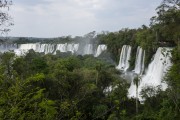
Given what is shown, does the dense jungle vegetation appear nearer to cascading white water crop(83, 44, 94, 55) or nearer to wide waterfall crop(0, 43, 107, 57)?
wide waterfall crop(0, 43, 107, 57)

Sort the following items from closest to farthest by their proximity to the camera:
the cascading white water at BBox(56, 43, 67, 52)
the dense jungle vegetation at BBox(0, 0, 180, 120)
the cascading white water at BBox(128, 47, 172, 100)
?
the dense jungle vegetation at BBox(0, 0, 180, 120) < the cascading white water at BBox(128, 47, 172, 100) < the cascading white water at BBox(56, 43, 67, 52)

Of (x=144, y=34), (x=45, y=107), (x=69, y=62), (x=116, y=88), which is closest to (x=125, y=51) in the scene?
(x=144, y=34)

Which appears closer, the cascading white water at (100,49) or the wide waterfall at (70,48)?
the cascading white water at (100,49)

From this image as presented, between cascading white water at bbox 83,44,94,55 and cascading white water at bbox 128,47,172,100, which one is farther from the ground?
cascading white water at bbox 83,44,94,55

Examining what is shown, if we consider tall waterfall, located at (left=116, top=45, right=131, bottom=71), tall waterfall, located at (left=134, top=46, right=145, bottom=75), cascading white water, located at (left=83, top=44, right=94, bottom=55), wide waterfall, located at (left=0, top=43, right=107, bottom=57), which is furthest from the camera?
cascading white water, located at (left=83, top=44, right=94, bottom=55)

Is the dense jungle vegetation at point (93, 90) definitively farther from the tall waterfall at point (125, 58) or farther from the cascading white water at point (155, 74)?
the tall waterfall at point (125, 58)

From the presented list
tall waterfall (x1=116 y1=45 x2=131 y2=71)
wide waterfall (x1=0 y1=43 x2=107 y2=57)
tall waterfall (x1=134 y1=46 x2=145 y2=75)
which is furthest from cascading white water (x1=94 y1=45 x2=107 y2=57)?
tall waterfall (x1=134 y1=46 x2=145 y2=75)

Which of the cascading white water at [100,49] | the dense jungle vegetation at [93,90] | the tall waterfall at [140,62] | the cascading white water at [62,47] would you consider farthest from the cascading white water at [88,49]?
the tall waterfall at [140,62]

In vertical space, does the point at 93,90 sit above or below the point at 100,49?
below

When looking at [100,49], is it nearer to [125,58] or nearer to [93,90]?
[125,58]

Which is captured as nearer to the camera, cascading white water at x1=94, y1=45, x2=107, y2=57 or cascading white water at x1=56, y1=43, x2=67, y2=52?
cascading white water at x1=94, y1=45, x2=107, y2=57

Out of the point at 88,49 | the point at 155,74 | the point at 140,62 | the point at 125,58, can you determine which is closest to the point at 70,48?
the point at 88,49
